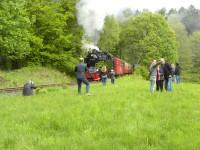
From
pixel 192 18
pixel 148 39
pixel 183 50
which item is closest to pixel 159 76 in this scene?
pixel 148 39

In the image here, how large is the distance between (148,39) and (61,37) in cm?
3445

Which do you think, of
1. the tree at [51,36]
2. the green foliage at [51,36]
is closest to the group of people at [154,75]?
the green foliage at [51,36]

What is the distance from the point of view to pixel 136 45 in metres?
89.4

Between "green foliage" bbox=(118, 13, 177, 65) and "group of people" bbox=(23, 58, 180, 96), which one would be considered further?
"green foliage" bbox=(118, 13, 177, 65)

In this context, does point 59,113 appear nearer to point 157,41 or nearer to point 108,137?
point 108,137

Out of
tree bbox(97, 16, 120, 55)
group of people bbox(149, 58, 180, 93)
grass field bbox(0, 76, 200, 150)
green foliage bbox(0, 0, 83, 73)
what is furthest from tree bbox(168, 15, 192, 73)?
grass field bbox(0, 76, 200, 150)

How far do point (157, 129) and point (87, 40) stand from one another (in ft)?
167

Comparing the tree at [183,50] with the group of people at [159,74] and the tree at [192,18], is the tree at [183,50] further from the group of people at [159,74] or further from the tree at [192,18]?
the group of people at [159,74]

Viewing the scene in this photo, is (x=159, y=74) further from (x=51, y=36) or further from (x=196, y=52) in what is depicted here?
(x=196, y=52)

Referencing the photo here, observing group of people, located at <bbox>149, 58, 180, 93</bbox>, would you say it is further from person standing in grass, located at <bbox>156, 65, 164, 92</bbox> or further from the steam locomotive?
the steam locomotive

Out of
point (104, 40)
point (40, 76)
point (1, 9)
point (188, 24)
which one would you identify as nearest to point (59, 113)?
point (1, 9)

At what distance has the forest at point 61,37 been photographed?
42.5 meters

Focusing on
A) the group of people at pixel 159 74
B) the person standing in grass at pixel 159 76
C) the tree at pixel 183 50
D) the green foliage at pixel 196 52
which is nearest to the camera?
the group of people at pixel 159 74

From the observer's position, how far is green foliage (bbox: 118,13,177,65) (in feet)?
285
